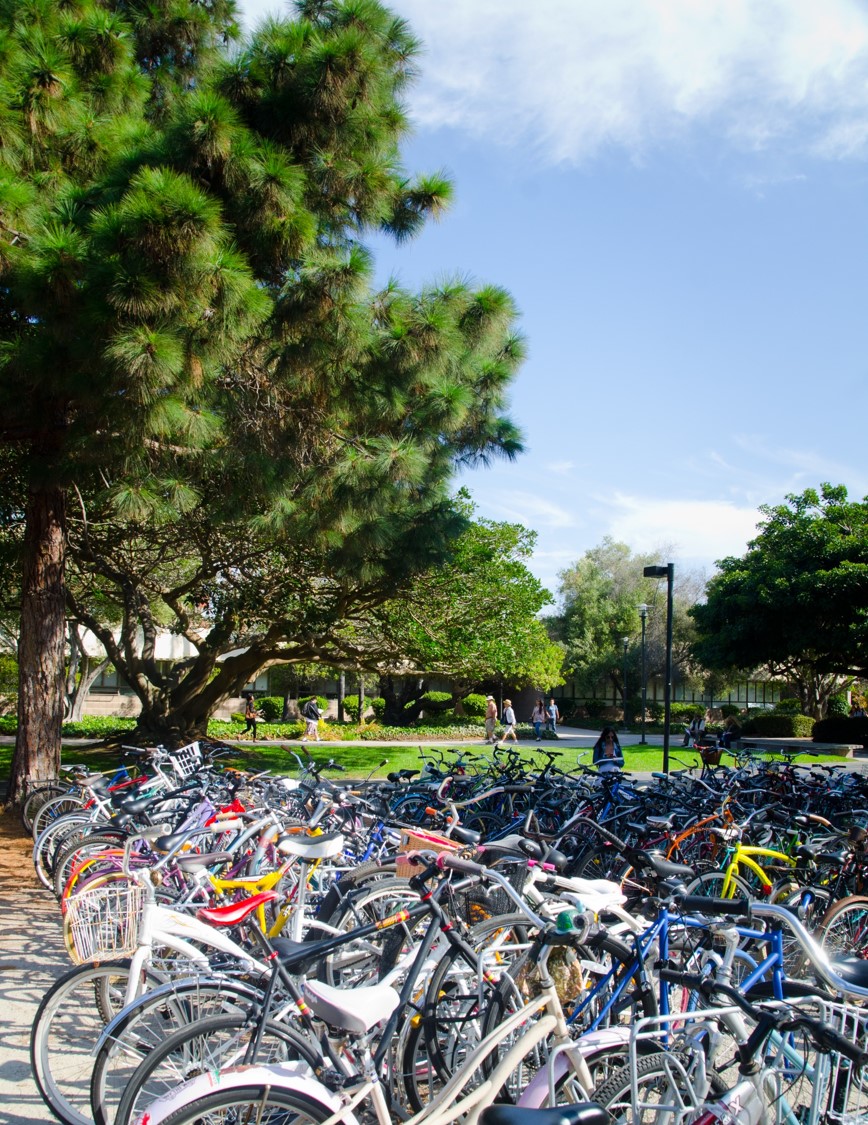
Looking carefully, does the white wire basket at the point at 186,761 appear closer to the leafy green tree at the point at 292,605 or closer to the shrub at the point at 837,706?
the leafy green tree at the point at 292,605

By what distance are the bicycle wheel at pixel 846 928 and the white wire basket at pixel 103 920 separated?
10.2ft

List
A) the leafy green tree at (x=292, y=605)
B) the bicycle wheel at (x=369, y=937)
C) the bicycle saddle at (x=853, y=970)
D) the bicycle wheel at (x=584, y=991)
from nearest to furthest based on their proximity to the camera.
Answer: the bicycle saddle at (x=853, y=970)
the bicycle wheel at (x=584, y=991)
the bicycle wheel at (x=369, y=937)
the leafy green tree at (x=292, y=605)

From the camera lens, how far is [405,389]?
7613 millimetres

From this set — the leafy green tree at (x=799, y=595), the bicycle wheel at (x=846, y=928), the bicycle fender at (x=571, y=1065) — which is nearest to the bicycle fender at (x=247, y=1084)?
the bicycle fender at (x=571, y=1065)

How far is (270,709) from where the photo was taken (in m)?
31.7

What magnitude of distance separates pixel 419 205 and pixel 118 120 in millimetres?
2582

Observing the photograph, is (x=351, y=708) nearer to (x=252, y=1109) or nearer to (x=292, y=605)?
(x=292, y=605)

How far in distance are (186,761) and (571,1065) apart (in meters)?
5.97

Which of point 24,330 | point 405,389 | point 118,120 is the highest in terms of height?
point 118,120

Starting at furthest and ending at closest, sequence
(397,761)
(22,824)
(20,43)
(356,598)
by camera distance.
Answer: (397,761) → (356,598) → (22,824) → (20,43)

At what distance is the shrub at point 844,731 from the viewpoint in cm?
2639

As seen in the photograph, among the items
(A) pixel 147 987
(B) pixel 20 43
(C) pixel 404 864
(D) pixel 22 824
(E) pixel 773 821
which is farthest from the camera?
(D) pixel 22 824

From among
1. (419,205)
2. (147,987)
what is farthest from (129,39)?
(147,987)

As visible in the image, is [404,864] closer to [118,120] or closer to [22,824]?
[22,824]
